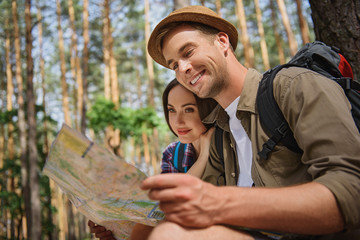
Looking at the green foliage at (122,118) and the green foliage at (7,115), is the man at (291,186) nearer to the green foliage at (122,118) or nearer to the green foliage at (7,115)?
the green foliage at (122,118)

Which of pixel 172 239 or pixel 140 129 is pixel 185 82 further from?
pixel 140 129

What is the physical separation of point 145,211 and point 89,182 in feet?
0.90

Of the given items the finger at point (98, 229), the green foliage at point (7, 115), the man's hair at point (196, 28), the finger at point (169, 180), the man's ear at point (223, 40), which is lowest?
the finger at point (98, 229)

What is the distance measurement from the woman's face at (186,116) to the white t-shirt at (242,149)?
0.52 m

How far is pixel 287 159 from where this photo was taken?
1.35 metres

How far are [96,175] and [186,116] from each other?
1239 mm

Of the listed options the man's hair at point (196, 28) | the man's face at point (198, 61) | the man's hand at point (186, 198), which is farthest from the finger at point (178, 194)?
the man's hair at point (196, 28)

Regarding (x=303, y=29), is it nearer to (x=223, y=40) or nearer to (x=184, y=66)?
(x=223, y=40)

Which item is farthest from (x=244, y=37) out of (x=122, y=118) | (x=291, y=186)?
(x=291, y=186)

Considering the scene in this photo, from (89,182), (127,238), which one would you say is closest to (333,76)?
(89,182)

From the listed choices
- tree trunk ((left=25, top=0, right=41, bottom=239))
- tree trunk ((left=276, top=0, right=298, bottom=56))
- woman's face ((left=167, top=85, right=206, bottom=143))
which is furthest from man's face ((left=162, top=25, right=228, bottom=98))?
tree trunk ((left=25, top=0, right=41, bottom=239))

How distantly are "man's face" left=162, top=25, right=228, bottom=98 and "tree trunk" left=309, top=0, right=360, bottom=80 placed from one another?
3.50ft

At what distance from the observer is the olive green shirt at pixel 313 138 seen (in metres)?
1.00

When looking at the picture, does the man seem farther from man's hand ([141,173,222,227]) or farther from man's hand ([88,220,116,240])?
man's hand ([88,220,116,240])
